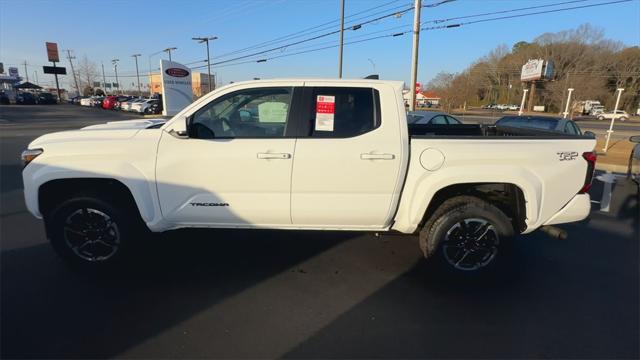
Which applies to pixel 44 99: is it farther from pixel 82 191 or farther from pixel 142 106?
pixel 82 191

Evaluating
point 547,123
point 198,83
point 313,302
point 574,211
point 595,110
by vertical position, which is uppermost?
point 198,83

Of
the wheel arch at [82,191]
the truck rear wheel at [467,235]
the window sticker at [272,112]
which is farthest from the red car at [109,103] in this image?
the truck rear wheel at [467,235]

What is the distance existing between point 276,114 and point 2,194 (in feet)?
20.4

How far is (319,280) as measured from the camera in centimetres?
351

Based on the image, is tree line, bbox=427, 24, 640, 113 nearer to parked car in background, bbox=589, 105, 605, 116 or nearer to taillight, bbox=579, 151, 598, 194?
parked car in background, bbox=589, 105, 605, 116

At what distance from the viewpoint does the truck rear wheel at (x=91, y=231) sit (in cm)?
343

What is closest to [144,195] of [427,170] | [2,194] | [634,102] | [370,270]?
[370,270]

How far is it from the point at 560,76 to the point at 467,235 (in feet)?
288

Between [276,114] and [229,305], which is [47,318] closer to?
[229,305]

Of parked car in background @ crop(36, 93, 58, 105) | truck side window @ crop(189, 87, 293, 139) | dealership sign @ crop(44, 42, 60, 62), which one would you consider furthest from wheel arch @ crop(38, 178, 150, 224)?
dealership sign @ crop(44, 42, 60, 62)

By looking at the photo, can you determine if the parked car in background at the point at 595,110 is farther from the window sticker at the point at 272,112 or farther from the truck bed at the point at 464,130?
the window sticker at the point at 272,112

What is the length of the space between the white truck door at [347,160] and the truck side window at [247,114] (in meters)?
0.26

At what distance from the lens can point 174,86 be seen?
21500 millimetres

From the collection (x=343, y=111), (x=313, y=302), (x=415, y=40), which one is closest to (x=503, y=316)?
(x=313, y=302)
